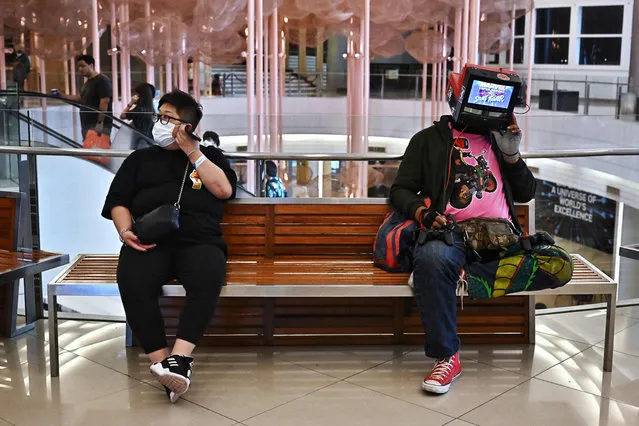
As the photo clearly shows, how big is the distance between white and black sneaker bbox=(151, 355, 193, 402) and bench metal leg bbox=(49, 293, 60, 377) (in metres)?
0.50

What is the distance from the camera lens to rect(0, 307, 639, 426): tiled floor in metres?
3.17

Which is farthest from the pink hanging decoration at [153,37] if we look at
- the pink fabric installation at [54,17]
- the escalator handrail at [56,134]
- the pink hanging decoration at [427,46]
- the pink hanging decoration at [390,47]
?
the pink hanging decoration at [390,47]

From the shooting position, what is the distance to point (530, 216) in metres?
4.03

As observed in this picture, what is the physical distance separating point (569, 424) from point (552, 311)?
145 cm

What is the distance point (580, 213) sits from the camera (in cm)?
616

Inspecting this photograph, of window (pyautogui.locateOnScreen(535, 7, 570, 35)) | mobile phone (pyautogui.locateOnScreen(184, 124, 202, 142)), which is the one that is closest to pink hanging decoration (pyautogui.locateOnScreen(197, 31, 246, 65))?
mobile phone (pyautogui.locateOnScreen(184, 124, 202, 142))

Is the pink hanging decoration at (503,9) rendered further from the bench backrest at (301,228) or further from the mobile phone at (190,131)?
the mobile phone at (190,131)

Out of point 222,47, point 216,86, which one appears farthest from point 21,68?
point 216,86

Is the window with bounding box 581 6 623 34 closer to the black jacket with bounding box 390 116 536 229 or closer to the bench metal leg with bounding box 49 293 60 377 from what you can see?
the black jacket with bounding box 390 116 536 229

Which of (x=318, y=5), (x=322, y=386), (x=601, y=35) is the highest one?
(x=601, y=35)

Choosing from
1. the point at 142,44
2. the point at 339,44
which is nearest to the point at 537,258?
the point at 142,44

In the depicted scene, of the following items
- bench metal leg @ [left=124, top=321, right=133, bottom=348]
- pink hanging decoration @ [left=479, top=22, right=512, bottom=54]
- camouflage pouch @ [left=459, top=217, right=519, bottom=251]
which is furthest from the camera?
pink hanging decoration @ [left=479, top=22, right=512, bottom=54]

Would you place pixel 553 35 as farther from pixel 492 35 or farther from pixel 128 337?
pixel 128 337

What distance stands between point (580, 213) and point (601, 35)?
17.3 meters
